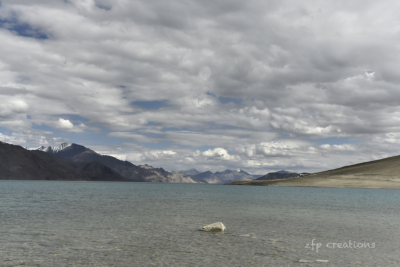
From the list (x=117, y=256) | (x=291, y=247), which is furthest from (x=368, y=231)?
(x=117, y=256)

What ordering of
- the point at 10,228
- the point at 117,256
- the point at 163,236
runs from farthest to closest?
1. the point at 10,228
2. the point at 163,236
3. the point at 117,256

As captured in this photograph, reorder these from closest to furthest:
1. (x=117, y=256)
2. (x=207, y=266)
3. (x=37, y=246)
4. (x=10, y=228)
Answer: (x=207, y=266)
(x=117, y=256)
(x=37, y=246)
(x=10, y=228)

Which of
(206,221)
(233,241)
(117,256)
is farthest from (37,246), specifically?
(206,221)

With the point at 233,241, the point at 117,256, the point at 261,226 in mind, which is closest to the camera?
the point at 117,256

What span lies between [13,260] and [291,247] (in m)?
21.9

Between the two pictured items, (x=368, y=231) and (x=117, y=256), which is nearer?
(x=117, y=256)

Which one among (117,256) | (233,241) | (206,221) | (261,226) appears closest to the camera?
(117,256)

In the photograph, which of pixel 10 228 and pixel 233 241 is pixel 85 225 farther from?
pixel 233 241

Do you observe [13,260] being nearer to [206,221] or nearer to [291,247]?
[291,247]

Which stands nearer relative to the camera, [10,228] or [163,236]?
[163,236]

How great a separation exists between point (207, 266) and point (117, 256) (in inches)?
279

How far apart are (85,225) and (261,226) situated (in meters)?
21.8

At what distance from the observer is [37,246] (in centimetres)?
2430

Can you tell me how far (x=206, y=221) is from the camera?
4016 centimetres
